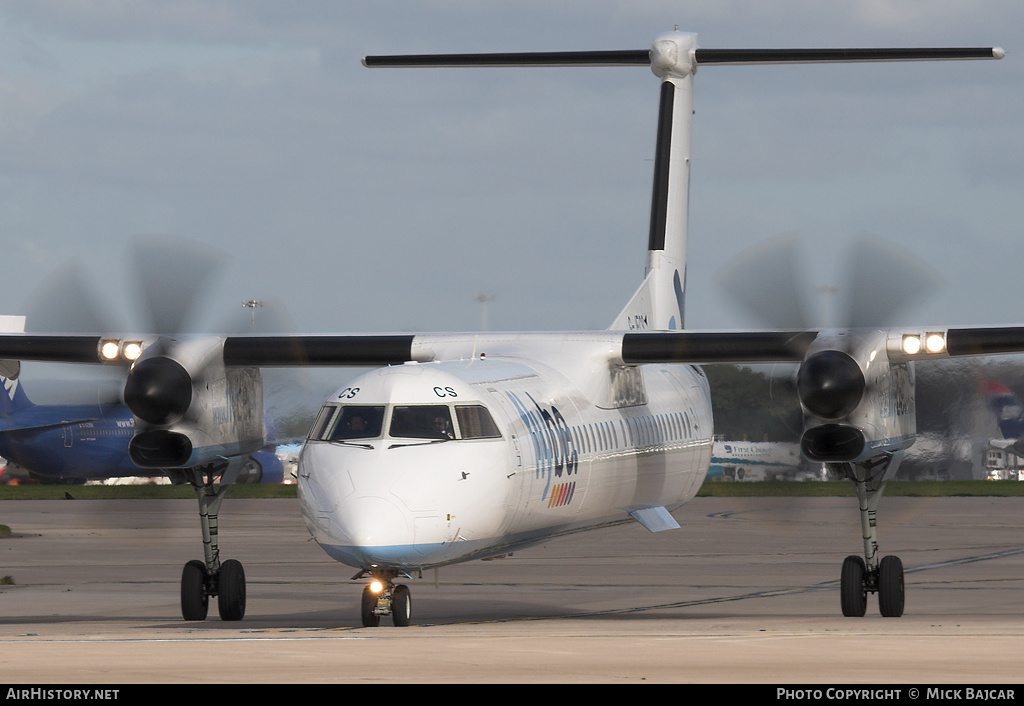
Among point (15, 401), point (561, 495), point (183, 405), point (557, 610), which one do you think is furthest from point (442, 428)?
point (15, 401)

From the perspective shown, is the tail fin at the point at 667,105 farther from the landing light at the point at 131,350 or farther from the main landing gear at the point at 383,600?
the main landing gear at the point at 383,600

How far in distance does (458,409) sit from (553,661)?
472 centimetres

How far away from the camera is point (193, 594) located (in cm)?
1848

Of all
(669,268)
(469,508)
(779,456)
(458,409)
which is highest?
(669,268)

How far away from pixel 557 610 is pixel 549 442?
3.67m

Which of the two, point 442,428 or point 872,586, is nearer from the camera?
point 442,428

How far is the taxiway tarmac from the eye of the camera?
10234mm

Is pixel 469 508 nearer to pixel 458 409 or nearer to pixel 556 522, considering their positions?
pixel 458 409

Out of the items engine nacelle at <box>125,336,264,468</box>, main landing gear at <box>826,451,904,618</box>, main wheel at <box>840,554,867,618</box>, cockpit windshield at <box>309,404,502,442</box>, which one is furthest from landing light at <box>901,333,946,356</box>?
engine nacelle at <box>125,336,264,468</box>

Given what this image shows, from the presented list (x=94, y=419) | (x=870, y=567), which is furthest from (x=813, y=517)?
(x=94, y=419)

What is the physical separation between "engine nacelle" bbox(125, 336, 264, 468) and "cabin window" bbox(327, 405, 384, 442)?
11.5 ft

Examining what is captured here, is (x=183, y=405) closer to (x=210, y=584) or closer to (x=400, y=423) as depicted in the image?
(x=210, y=584)

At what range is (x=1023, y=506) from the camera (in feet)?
161

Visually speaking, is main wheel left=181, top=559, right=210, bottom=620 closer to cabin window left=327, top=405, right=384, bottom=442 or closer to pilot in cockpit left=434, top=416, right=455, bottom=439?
cabin window left=327, top=405, right=384, bottom=442
